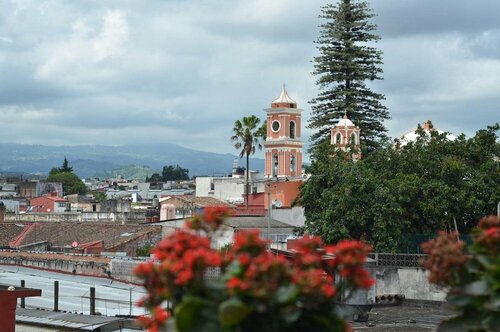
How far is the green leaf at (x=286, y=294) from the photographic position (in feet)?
17.4

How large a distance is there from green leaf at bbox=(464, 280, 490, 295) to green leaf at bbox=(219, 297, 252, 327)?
4.93ft

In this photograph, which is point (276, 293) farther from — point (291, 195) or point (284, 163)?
point (284, 163)

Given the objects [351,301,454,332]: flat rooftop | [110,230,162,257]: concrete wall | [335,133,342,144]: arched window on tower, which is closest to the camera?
[351,301,454,332]: flat rooftop

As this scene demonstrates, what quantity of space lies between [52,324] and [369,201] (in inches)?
653

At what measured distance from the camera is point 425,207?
4012 centimetres

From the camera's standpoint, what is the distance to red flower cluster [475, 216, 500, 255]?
245 inches

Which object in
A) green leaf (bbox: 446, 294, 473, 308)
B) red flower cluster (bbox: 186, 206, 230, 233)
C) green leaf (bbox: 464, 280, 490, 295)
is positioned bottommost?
green leaf (bbox: 446, 294, 473, 308)

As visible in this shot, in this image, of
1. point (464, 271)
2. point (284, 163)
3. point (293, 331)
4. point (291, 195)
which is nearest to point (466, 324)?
point (464, 271)

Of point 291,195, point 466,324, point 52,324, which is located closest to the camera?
point 466,324

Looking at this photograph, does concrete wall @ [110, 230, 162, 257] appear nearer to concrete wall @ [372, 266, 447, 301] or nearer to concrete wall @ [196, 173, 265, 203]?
concrete wall @ [372, 266, 447, 301]

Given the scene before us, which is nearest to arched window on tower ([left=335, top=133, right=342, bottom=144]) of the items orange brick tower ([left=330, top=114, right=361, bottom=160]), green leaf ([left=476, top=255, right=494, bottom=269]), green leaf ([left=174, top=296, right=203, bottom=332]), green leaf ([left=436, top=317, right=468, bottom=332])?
orange brick tower ([left=330, top=114, right=361, bottom=160])

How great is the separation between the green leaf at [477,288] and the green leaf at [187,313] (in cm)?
166

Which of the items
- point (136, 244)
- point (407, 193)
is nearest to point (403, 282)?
point (407, 193)

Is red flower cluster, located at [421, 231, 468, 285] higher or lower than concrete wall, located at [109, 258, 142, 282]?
higher
